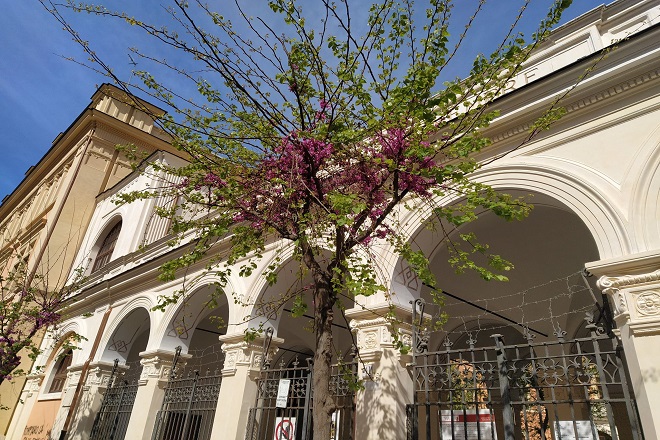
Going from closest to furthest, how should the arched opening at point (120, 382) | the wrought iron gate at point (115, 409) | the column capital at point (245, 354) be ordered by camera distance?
the column capital at point (245, 354) < the wrought iron gate at point (115, 409) < the arched opening at point (120, 382)

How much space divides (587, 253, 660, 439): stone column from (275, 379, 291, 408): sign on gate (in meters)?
4.03

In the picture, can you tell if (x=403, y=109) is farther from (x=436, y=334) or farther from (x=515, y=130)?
(x=436, y=334)

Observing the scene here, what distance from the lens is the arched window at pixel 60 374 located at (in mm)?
12816

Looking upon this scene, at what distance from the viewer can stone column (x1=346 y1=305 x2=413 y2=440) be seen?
5.14 meters

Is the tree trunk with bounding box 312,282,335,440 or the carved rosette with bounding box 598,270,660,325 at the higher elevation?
the carved rosette with bounding box 598,270,660,325

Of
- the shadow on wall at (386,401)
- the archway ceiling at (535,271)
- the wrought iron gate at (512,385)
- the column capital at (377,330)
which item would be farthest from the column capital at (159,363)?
the wrought iron gate at (512,385)

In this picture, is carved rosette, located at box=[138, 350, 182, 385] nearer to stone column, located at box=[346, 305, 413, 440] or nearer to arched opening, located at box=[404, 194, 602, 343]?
stone column, located at box=[346, 305, 413, 440]

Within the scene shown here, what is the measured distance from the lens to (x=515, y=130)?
567 cm

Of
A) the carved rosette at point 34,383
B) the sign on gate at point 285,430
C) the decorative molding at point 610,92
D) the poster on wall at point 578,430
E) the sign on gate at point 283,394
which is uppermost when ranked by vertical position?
the decorative molding at point 610,92

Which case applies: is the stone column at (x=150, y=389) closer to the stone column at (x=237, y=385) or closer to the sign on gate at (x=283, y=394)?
the stone column at (x=237, y=385)

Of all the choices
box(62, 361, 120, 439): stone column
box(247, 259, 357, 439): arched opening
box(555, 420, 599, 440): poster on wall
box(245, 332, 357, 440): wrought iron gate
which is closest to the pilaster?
box(62, 361, 120, 439): stone column

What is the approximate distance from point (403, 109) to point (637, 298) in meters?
2.66

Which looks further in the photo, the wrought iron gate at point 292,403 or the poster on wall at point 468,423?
the wrought iron gate at point 292,403

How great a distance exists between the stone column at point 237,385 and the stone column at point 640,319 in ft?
16.0
